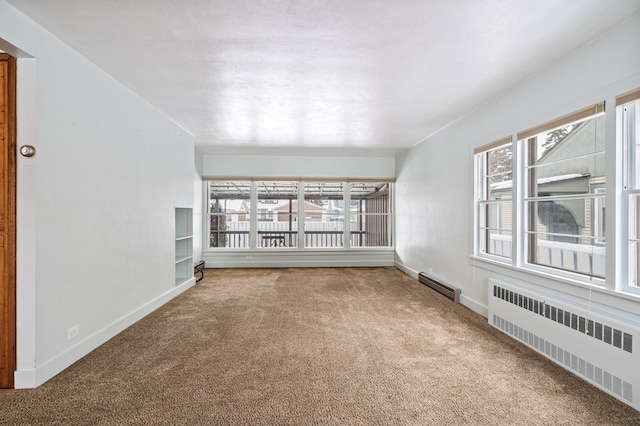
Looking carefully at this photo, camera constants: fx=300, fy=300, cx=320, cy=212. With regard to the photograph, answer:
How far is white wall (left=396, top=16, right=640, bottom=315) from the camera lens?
221 cm

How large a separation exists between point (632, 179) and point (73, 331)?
177 inches

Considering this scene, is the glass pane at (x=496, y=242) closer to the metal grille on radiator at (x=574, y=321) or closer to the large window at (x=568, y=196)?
the large window at (x=568, y=196)

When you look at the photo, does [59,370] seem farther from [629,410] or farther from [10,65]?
[629,410]

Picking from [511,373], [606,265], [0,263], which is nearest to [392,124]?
[606,265]

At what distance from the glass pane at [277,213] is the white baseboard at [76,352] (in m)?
3.61

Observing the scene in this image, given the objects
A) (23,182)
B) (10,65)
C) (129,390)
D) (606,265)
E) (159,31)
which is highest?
(159,31)

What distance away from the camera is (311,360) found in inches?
101

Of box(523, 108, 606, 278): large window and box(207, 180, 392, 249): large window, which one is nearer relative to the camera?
box(523, 108, 606, 278): large window

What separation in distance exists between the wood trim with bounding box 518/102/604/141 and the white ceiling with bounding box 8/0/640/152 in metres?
0.52

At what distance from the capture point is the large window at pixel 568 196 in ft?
8.12

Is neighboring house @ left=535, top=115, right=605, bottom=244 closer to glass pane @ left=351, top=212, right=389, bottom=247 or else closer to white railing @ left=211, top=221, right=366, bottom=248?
glass pane @ left=351, top=212, right=389, bottom=247

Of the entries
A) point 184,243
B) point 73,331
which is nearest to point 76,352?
point 73,331


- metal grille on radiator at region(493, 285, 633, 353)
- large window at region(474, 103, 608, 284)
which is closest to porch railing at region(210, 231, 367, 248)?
large window at region(474, 103, 608, 284)

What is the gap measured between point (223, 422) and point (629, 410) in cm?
253
